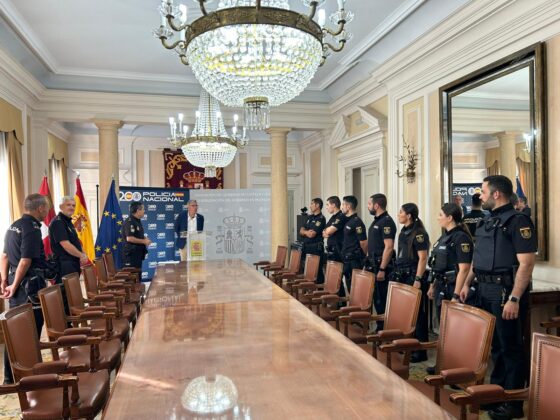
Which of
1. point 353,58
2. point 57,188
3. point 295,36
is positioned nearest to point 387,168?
point 353,58

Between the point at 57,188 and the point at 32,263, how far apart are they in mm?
6003

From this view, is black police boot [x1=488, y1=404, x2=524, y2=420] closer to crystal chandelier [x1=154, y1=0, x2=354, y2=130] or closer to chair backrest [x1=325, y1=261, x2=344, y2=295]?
chair backrest [x1=325, y1=261, x2=344, y2=295]

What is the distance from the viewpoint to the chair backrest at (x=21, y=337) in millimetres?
2020

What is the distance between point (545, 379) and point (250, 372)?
1.08 metres

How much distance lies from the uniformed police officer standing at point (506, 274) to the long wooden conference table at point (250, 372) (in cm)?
130

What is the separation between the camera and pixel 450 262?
142 inches

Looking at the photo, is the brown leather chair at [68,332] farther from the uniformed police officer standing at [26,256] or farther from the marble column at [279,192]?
the marble column at [279,192]

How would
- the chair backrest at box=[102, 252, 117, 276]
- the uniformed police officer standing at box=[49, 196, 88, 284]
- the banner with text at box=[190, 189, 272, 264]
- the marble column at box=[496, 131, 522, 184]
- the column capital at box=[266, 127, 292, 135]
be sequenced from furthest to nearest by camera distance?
the banner with text at box=[190, 189, 272, 264] < the column capital at box=[266, 127, 292, 135] < the chair backrest at box=[102, 252, 117, 276] < the uniformed police officer standing at box=[49, 196, 88, 284] < the marble column at box=[496, 131, 522, 184]

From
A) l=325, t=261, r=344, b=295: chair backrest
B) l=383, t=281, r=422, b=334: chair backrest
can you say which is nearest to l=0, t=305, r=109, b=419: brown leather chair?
l=383, t=281, r=422, b=334: chair backrest

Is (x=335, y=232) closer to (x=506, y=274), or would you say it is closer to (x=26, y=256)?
(x=506, y=274)

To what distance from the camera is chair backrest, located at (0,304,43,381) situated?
2020 mm

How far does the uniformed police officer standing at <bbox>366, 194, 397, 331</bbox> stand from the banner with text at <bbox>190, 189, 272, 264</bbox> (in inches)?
139

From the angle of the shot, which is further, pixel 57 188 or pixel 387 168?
pixel 57 188

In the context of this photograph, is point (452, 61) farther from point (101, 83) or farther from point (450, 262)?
point (101, 83)
